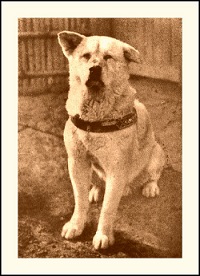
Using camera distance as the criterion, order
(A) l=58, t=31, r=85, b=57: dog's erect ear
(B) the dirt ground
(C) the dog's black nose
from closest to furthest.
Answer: (C) the dog's black nose, (A) l=58, t=31, r=85, b=57: dog's erect ear, (B) the dirt ground

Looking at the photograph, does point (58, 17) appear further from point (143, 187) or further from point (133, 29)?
point (143, 187)

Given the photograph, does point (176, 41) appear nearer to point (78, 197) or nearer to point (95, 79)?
point (95, 79)

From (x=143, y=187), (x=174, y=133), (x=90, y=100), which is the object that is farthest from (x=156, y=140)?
(x=90, y=100)

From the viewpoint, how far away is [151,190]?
2.13 m

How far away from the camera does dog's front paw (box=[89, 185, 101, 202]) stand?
2092 millimetres

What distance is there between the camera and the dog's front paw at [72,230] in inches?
79.5

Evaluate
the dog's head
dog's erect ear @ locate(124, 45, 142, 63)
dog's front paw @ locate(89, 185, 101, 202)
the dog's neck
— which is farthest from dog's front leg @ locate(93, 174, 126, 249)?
dog's erect ear @ locate(124, 45, 142, 63)

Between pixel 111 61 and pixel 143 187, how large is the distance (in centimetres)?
66

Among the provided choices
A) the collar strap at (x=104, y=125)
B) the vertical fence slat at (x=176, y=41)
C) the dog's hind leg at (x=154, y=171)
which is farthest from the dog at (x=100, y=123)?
the vertical fence slat at (x=176, y=41)

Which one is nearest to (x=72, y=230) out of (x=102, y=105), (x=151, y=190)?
(x=151, y=190)

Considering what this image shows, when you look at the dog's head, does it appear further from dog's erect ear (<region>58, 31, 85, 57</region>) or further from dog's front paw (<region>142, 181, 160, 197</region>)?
dog's front paw (<region>142, 181, 160, 197</region>)

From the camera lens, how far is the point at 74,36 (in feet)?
6.34

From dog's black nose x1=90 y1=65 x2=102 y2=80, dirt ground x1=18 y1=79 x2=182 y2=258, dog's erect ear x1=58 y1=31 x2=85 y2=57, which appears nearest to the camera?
dog's black nose x1=90 y1=65 x2=102 y2=80

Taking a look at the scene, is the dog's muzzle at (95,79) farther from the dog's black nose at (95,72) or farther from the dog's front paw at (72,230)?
the dog's front paw at (72,230)
